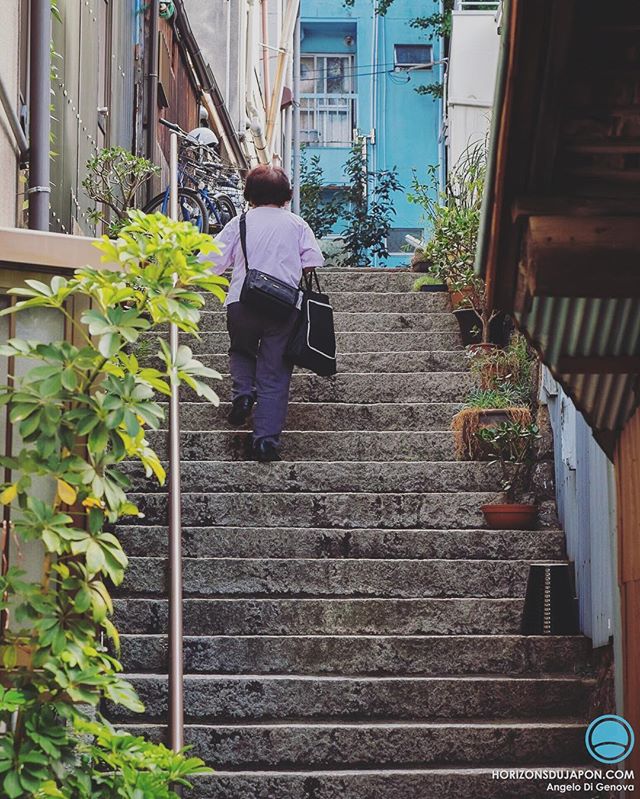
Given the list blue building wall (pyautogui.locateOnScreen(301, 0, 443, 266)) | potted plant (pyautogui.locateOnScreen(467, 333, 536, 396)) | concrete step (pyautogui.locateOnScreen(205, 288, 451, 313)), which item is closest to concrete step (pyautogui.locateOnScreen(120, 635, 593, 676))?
potted plant (pyautogui.locateOnScreen(467, 333, 536, 396))

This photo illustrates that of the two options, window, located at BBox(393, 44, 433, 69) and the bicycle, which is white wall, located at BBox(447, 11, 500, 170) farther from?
window, located at BBox(393, 44, 433, 69)

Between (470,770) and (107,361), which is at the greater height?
(107,361)

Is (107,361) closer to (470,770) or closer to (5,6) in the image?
(470,770)

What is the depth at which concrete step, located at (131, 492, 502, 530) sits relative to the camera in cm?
704

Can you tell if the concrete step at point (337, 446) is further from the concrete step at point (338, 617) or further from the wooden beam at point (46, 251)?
the wooden beam at point (46, 251)

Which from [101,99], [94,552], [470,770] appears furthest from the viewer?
[101,99]

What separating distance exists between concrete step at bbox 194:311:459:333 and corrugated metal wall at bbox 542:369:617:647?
2.44 meters

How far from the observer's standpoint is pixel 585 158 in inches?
150

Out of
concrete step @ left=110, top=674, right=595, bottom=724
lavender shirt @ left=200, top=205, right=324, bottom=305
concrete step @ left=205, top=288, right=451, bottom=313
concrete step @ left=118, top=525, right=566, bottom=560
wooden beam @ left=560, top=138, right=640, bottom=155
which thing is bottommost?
concrete step @ left=110, top=674, right=595, bottom=724

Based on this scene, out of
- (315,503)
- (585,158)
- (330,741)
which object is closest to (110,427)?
(585,158)

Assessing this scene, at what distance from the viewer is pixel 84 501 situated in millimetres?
3781

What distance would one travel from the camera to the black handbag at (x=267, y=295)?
26.0 feet

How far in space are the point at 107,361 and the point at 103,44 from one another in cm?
782

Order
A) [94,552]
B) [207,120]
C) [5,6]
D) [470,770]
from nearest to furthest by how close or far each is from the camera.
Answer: [94,552] → [470,770] → [5,6] → [207,120]
